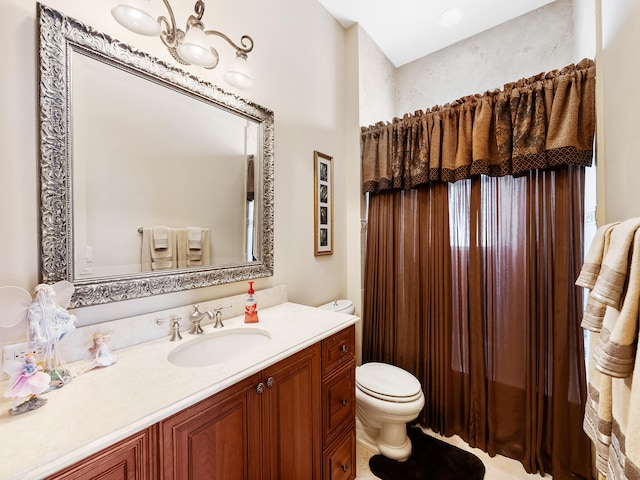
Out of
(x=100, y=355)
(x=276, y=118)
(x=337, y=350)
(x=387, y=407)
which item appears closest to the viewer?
(x=100, y=355)

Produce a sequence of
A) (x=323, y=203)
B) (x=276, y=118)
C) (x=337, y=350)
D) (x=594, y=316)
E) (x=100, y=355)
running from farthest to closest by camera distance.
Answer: (x=323, y=203)
(x=276, y=118)
(x=337, y=350)
(x=100, y=355)
(x=594, y=316)

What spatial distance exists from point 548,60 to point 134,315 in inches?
115

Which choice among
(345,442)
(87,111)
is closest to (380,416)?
(345,442)

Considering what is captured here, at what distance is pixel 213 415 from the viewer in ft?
2.61

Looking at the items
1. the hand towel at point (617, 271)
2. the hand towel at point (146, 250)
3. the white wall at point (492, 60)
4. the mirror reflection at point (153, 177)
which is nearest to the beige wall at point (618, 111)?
the hand towel at point (617, 271)

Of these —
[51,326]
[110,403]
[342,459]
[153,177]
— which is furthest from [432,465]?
[153,177]

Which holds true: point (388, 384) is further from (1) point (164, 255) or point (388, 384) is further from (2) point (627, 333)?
(1) point (164, 255)

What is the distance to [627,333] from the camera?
24.2 inches

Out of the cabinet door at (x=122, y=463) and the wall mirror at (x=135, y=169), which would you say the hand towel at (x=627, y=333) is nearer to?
the cabinet door at (x=122, y=463)

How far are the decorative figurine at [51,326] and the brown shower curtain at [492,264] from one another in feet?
5.78

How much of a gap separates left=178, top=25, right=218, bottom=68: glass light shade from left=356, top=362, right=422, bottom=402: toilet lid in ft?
6.10

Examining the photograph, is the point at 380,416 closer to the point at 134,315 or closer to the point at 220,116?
the point at 134,315

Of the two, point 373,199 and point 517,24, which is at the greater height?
point 517,24

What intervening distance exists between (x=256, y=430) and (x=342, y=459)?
2.18 feet
